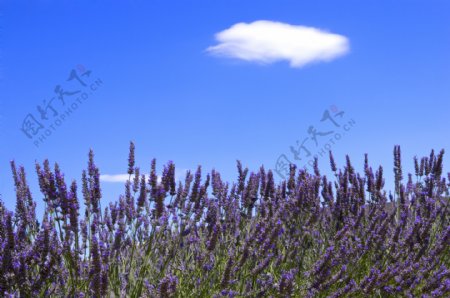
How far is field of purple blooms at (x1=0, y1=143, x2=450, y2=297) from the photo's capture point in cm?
300

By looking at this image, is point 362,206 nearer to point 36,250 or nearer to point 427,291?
point 427,291

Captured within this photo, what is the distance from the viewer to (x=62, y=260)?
3383 mm

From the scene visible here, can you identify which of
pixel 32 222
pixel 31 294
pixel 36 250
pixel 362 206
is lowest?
pixel 31 294

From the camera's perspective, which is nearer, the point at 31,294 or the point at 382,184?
the point at 31,294

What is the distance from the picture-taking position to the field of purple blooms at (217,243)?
300cm

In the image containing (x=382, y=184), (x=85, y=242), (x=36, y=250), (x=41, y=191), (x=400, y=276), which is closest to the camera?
(x=36, y=250)

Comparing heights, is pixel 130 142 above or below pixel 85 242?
above

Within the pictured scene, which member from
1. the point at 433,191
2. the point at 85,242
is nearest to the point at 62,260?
the point at 85,242

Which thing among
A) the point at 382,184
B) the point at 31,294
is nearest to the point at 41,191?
the point at 31,294

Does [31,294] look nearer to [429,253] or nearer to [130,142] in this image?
[130,142]

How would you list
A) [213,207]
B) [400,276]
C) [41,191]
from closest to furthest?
1. [41,191]
2. [400,276]
3. [213,207]

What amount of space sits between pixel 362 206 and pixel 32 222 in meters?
2.60

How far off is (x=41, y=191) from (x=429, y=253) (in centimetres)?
293

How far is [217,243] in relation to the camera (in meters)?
4.09
